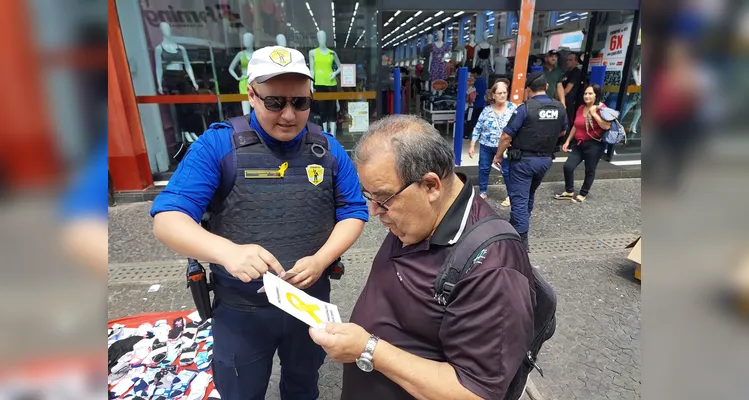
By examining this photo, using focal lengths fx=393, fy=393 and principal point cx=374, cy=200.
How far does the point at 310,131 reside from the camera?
191 cm

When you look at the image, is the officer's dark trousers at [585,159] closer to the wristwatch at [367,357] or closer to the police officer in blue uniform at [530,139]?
the police officer in blue uniform at [530,139]

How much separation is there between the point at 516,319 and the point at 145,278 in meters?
4.06

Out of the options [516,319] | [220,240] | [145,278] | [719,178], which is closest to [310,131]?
[220,240]

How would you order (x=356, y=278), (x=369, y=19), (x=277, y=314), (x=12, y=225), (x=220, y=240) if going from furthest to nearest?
1. (x=369, y=19)
2. (x=356, y=278)
3. (x=277, y=314)
4. (x=220, y=240)
5. (x=12, y=225)

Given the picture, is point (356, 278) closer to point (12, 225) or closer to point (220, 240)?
point (220, 240)

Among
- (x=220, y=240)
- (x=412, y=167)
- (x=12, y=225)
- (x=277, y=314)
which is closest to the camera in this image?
(x=12, y=225)

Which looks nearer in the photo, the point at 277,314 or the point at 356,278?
the point at 277,314

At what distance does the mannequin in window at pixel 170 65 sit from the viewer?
6.04 metres

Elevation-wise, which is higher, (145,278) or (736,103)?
(736,103)

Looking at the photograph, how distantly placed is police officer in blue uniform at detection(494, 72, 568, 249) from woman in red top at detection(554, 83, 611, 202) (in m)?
1.39

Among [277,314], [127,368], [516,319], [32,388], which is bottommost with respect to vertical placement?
[127,368]

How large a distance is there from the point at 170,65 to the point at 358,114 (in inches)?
120

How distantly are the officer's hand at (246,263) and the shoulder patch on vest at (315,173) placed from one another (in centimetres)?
46

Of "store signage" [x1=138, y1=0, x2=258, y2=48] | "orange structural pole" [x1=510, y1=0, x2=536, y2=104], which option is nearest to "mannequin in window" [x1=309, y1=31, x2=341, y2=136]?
"store signage" [x1=138, y1=0, x2=258, y2=48]
